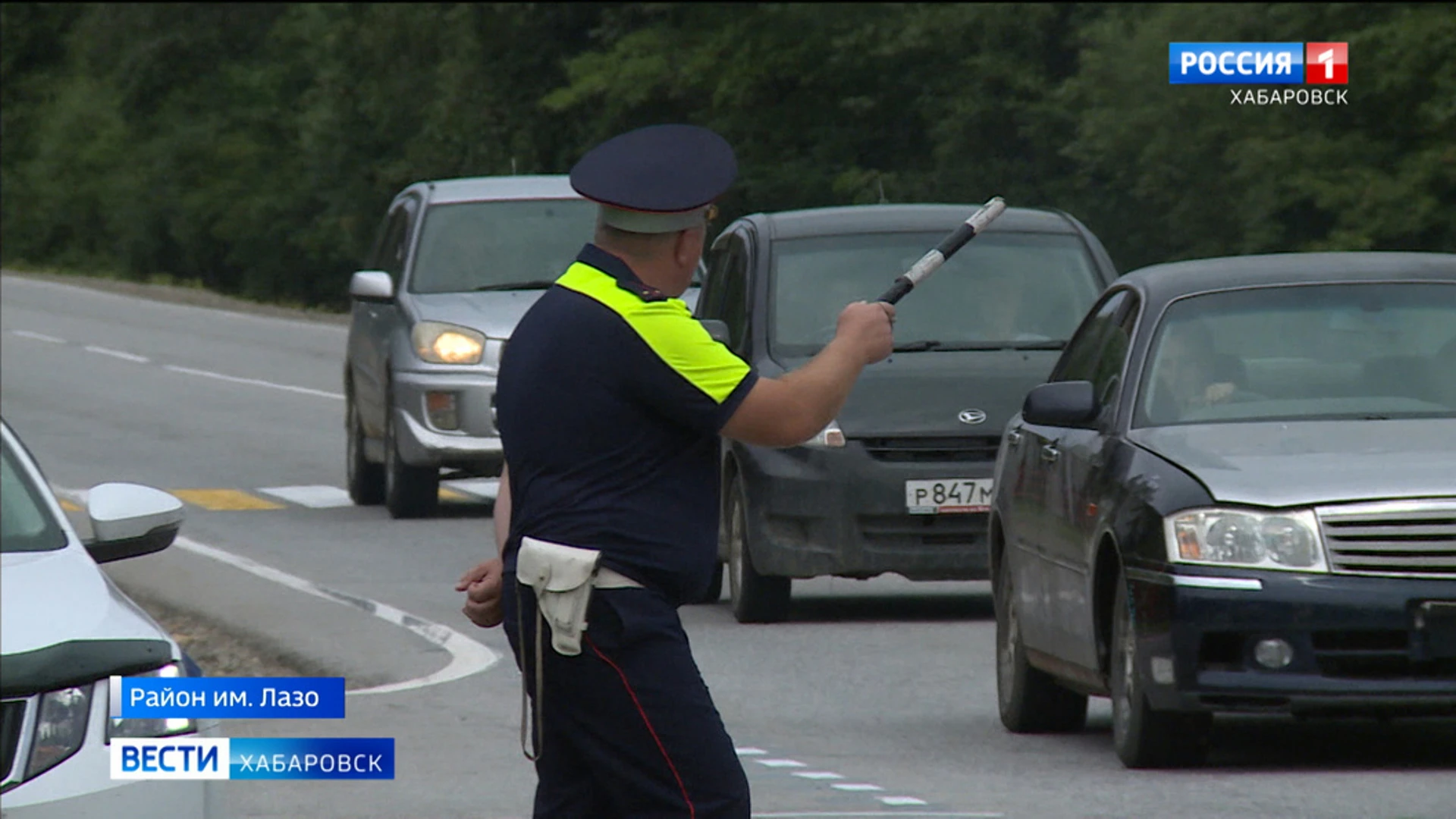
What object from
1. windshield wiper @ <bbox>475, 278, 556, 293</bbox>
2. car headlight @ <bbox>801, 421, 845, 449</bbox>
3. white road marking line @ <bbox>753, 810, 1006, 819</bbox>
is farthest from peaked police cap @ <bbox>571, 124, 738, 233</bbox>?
windshield wiper @ <bbox>475, 278, 556, 293</bbox>

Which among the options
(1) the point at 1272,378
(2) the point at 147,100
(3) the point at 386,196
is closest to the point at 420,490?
(1) the point at 1272,378

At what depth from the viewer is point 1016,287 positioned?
15320mm

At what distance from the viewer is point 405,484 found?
2014cm

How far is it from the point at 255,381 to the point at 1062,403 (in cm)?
2328

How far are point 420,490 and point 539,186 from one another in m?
2.16

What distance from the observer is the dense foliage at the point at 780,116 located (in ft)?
128

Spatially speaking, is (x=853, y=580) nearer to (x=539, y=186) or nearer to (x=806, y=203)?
(x=539, y=186)

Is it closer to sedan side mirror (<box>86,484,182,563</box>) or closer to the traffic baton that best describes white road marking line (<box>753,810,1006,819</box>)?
sedan side mirror (<box>86,484,182,563</box>)

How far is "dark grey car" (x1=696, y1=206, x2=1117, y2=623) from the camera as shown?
1416 cm
